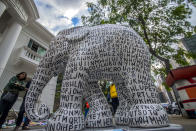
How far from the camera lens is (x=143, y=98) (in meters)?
0.83

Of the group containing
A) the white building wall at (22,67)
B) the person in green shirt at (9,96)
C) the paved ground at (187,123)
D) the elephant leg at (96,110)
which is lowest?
the paved ground at (187,123)

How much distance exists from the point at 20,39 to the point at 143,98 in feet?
22.0

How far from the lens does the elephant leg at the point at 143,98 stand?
73cm

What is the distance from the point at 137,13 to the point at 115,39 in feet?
16.3

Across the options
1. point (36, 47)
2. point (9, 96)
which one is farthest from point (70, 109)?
point (36, 47)

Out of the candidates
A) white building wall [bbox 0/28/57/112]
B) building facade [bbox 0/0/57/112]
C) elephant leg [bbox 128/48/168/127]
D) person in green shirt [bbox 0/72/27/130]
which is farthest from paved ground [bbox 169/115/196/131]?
white building wall [bbox 0/28/57/112]

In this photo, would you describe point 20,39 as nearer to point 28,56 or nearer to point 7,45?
point 28,56

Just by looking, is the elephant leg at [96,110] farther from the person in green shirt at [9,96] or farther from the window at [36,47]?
the window at [36,47]

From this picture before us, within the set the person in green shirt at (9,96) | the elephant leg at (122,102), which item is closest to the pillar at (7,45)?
the person in green shirt at (9,96)

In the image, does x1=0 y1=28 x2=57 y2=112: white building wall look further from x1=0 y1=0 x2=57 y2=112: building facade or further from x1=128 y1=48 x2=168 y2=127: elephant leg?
x1=128 y1=48 x2=168 y2=127: elephant leg

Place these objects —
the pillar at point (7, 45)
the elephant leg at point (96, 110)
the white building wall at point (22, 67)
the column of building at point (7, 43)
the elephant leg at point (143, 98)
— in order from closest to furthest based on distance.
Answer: the elephant leg at point (143, 98) → the elephant leg at point (96, 110) → the column of building at point (7, 43) → the pillar at point (7, 45) → the white building wall at point (22, 67)

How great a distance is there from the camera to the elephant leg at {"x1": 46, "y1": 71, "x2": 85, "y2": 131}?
0.74 metres

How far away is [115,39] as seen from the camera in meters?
1.02

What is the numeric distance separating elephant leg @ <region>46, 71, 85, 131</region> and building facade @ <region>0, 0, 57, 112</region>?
439 centimetres
